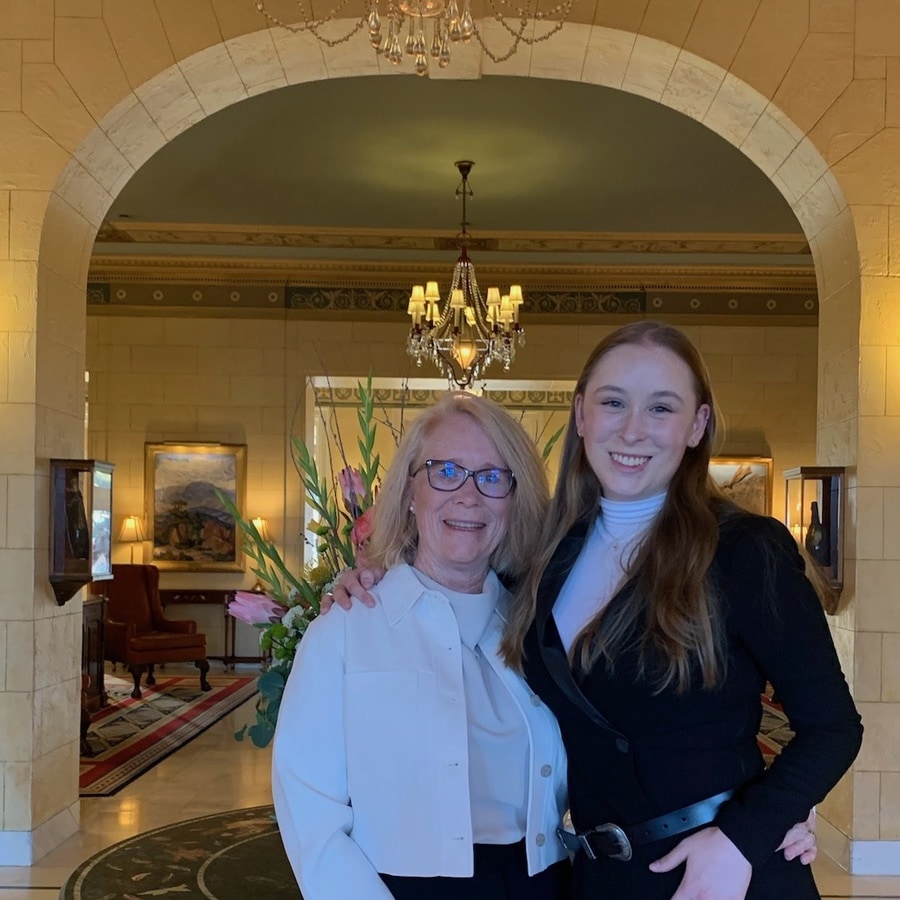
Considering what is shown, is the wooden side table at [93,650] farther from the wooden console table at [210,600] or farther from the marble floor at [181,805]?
the wooden console table at [210,600]

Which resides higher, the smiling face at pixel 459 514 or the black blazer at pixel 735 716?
the smiling face at pixel 459 514

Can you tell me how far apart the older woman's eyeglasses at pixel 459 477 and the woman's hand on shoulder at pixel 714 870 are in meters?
0.64

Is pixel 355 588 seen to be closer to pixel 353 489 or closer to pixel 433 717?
pixel 433 717

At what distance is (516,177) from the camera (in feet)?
29.1

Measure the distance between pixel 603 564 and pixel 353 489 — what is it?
0.72 metres

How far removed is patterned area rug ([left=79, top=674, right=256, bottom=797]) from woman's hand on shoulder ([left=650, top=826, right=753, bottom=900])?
5429 mm

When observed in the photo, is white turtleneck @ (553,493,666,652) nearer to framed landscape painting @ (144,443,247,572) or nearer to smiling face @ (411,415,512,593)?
smiling face @ (411,415,512,593)

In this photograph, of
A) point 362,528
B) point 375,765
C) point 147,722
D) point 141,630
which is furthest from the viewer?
point 141,630

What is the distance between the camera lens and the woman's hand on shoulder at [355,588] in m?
1.75

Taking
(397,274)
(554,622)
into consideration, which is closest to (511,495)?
(554,622)

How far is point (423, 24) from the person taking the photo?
14.3 feet

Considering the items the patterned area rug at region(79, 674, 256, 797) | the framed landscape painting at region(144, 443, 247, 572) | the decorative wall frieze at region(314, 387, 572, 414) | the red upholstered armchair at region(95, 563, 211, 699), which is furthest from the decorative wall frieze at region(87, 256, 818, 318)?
the patterned area rug at region(79, 674, 256, 797)

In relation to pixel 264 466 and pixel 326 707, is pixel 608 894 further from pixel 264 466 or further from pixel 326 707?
pixel 264 466

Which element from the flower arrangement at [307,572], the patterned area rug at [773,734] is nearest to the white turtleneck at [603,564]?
the flower arrangement at [307,572]
